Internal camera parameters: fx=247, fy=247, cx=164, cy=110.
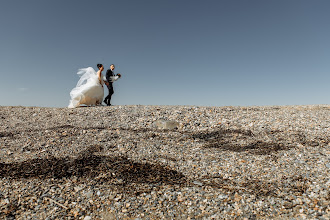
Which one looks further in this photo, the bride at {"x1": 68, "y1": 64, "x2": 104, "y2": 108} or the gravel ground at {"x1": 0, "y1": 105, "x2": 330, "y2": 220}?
the bride at {"x1": 68, "y1": 64, "x2": 104, "y2": 108}

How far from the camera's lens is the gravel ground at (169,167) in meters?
5.76

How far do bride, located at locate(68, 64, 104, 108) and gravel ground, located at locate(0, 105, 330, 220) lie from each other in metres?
4.19

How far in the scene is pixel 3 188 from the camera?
6.76 meters

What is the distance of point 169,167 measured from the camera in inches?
319

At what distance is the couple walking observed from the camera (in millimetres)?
18398

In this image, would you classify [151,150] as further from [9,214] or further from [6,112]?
[6,112]

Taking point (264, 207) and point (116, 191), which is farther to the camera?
point (116, 191)

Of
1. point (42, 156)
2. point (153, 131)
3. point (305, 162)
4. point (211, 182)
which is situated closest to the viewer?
point (211, 182)

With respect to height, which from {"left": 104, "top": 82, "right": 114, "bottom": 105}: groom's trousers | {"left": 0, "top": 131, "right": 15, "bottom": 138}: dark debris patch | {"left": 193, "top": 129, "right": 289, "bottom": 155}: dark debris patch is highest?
{"left": 104, "top": 82, "right": 114, "bottom": 105}: groom's trousers

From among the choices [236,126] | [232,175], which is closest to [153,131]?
[236,126]

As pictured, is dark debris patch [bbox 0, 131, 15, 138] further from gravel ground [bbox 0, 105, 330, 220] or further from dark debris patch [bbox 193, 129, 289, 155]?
dark debris patch [bbox 193, 129, 289, 155]

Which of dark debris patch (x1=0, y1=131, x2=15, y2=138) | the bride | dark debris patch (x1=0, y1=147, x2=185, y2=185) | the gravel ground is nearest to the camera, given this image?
the gravel ground

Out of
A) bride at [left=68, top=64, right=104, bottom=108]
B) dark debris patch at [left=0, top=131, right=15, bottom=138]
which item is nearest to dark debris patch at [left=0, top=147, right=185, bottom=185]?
dark debris patch at [left=0, top=131, right=15, bottom=138]

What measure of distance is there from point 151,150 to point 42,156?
13.4 feet
